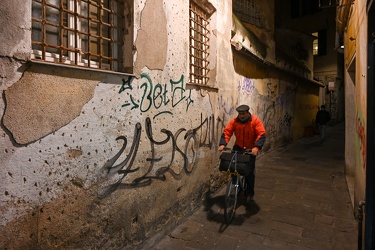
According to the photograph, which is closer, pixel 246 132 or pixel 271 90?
pixel 246 132

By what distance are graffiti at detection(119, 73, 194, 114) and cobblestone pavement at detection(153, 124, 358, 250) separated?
75.7 inches

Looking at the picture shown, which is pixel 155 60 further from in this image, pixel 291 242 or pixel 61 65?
pixel 291 242

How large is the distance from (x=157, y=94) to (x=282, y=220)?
9.52 ft

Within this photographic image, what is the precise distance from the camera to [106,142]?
8.64 ft

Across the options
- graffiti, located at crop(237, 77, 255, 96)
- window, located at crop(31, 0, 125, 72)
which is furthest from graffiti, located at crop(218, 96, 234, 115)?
window, located at crop(31, 0, 125, 72)

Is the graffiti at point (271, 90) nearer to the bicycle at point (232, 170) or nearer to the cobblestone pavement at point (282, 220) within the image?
the cobblestone pavement at point (282, 220)

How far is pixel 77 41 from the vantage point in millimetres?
2488

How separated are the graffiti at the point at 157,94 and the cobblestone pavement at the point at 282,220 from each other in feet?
6.31

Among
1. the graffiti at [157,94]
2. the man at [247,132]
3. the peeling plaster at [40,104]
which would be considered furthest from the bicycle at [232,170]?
the peeling plaster at [40,104]

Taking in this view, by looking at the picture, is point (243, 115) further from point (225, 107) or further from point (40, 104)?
point (40, 104)

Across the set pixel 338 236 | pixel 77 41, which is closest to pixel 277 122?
pixel 338 236

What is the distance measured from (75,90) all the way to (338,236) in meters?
3.96

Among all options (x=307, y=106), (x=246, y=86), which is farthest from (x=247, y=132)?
(x=307, y=106)

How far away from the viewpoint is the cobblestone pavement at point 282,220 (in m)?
3.47
